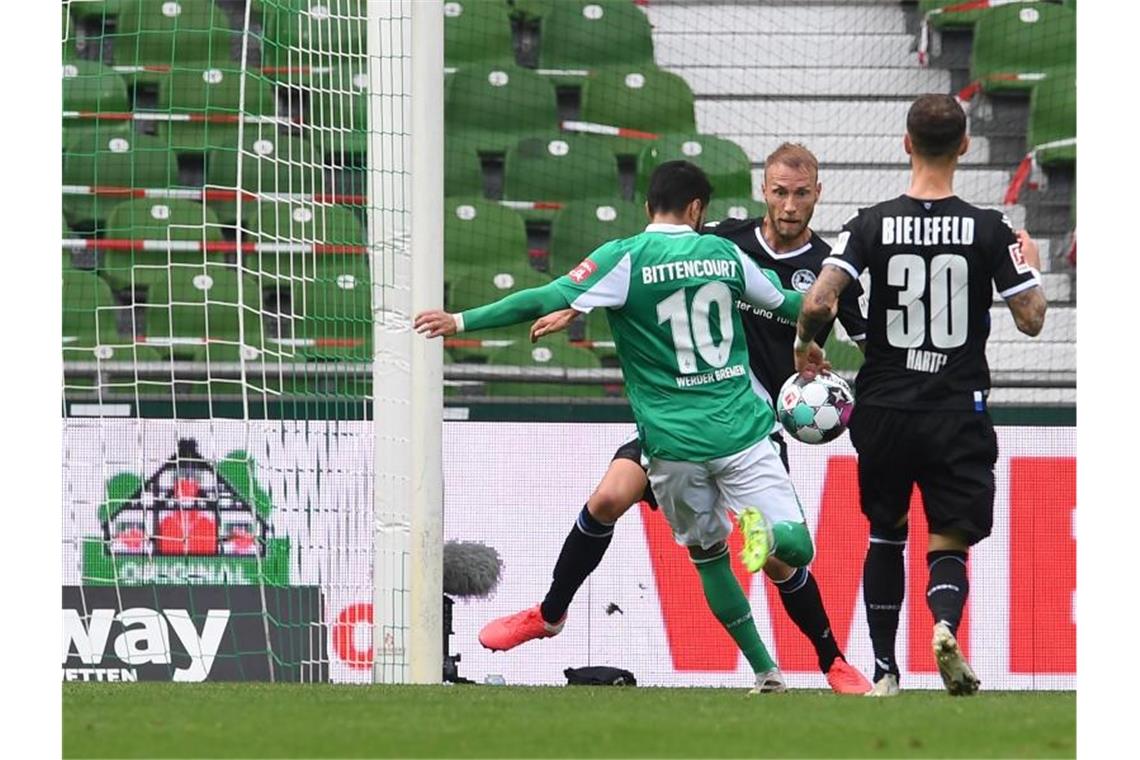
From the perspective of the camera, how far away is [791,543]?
587 cm

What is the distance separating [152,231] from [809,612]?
6375 millimetres

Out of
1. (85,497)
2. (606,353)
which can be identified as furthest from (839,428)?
(606,353)

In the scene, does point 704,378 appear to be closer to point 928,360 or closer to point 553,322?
point 553,322

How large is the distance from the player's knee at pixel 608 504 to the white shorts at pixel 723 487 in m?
0.40

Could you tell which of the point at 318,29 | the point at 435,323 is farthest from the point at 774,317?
the point at 318,29

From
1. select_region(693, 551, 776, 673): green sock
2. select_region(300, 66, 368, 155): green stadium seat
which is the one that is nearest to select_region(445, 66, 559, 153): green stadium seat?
select_region(300, 66, 368, 155): green stadium seat

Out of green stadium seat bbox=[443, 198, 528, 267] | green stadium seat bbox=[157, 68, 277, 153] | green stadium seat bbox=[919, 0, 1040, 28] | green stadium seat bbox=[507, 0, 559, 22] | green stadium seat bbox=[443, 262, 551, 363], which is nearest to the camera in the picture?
green stadium seat bbox=[443, 262, 551, 363]

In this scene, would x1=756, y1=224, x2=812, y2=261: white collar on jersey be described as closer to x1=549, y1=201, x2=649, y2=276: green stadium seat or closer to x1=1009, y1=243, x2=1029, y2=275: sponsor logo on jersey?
x1=1009, y1=243, x2=1029, y2=275: sponsor logo on jersey

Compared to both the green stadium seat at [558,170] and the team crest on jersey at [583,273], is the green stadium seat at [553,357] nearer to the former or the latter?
the green stadium seat at [558,170]

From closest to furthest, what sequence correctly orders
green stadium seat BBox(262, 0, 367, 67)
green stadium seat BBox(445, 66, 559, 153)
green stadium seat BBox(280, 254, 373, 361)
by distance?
green stadium seat BBox(262, 0, 367, 67) < green stadium seat BBox(280, 254, 373, 361) < green stadium seat BBox(445, 66, 559, 153)

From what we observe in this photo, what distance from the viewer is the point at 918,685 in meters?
8.41

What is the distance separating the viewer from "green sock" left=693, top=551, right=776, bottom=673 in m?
6.30

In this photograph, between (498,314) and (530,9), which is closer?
(498,314)

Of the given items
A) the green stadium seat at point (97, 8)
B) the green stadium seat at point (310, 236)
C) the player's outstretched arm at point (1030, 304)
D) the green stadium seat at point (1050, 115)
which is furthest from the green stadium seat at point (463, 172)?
the player's outstretched arm at point (1030, 304)
